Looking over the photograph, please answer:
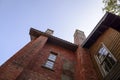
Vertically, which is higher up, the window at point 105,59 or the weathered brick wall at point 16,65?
the window at point 105,59

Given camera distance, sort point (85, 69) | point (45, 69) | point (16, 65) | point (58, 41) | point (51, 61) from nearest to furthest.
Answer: point (16, 65) < point (85, 69) < point (45, 69) < point (51, 61) < point (58, 41)

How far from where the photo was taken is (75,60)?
38.3 ft

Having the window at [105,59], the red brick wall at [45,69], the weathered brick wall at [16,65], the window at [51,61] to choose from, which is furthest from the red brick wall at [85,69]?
the weathered brick wall at [16,65]

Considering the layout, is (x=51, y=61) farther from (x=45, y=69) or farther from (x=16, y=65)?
(x=16, y=65)

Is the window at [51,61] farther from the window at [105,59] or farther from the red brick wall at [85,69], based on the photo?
the window at [105,59]

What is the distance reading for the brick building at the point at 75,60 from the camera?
7.14 metres

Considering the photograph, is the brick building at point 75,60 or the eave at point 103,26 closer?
the brick building at point 75,60

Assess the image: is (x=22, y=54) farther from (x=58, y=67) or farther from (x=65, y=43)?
(x=65, y=43)

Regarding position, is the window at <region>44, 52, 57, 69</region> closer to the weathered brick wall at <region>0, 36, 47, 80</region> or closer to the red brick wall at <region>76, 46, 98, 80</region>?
the weathered brick wall at <region>0, 36, 47, 80</region>

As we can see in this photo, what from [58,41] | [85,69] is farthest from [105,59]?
[58,41]

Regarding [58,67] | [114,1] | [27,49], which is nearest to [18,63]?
[27,49]

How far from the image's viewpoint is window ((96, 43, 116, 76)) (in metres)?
8.17

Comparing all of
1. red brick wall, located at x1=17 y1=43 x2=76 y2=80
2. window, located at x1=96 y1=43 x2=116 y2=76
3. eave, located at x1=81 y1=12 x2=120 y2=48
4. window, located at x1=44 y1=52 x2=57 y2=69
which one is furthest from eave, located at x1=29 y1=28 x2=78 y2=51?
window, located at x1=96 y1=43 x2=116 y2=76

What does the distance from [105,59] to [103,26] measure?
245cm
